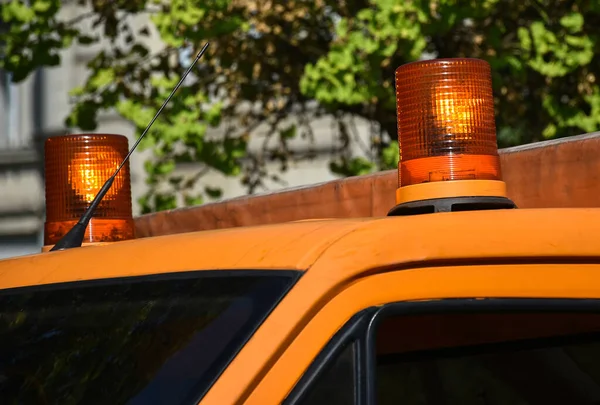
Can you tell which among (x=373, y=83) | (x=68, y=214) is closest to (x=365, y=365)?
(x=68, y=214)

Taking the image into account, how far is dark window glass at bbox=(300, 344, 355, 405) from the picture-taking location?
1700mm

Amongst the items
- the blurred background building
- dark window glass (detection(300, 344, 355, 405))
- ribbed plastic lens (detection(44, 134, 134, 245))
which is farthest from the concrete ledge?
the blurred background building

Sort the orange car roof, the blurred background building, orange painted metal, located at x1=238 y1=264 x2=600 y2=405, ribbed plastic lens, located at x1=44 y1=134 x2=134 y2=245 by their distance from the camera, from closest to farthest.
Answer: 1. orange painted metal, located at x1=238 y1=264 x2=600 y2=405
2. the orange car roof
3. ribbed plastic lens, located at x1=44 y1=134 x2=134 y2=245
4. the blurred background building

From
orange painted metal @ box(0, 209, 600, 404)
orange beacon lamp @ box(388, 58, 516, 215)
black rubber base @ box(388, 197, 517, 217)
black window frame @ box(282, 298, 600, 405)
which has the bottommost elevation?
black window frame @ box(282, 298, 600, 405)

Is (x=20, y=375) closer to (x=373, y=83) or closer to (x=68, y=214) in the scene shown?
(x=68, y=214)

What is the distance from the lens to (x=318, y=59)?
27.8 feet

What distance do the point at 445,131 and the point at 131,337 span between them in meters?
0.74

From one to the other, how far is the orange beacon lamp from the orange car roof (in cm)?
29

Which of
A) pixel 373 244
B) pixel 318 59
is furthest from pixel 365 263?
pixel 318 59

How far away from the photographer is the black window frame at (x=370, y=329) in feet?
5.59

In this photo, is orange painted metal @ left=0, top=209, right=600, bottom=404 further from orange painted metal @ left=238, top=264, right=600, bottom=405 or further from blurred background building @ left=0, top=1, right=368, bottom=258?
blurred background building @ left=0, top=1, right=368, bottom=258

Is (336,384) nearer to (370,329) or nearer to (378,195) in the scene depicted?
(370,329)

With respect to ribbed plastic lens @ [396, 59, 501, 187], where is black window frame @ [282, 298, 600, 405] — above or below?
below

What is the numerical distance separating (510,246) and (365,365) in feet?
1.03
